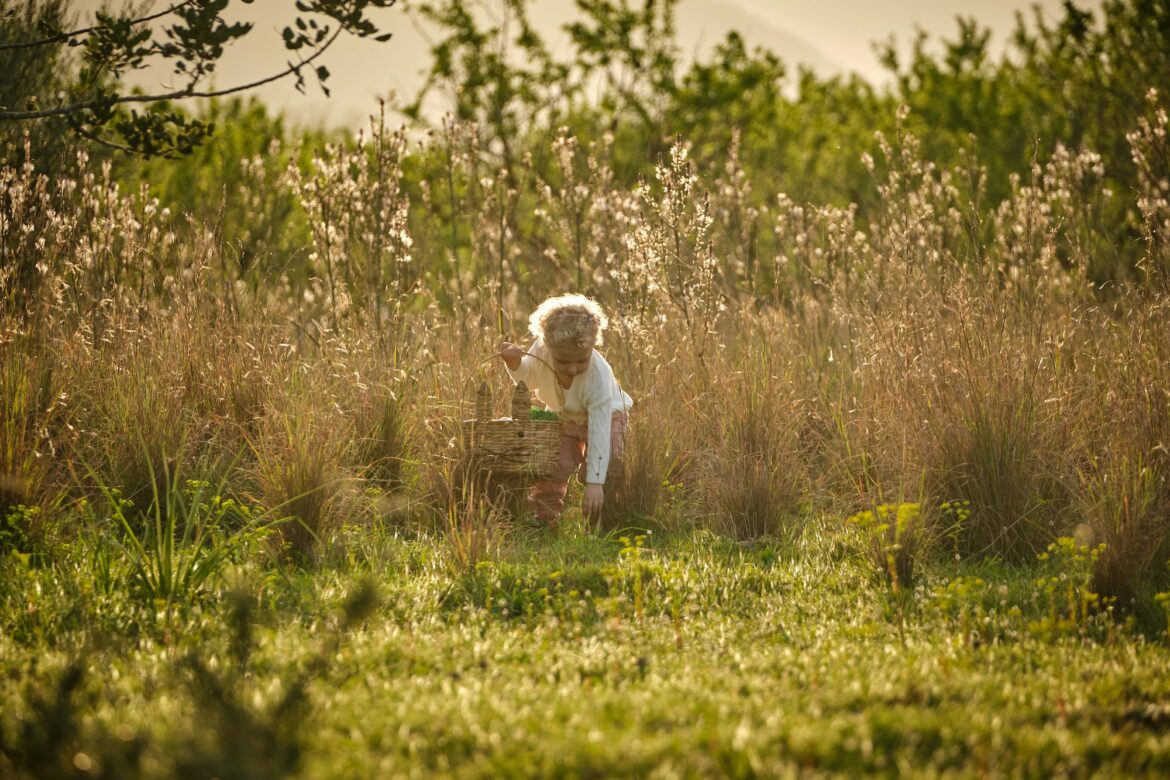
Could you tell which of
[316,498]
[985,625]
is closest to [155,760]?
[316,498]

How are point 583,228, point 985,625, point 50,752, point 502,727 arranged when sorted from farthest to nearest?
point 583,228 → point 985,625 → point 502,727 → point 50,752

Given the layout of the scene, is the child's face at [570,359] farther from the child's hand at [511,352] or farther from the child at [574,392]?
the child's hand at [511,352]

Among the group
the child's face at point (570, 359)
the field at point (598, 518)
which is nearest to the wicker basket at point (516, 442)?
the field at point (598, 518)

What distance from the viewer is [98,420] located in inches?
203

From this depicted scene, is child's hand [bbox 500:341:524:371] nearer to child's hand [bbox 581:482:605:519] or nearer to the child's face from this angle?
the child's face

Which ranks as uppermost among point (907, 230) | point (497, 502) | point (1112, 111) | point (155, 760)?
point (1112, 111)

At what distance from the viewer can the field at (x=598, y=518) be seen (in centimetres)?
255

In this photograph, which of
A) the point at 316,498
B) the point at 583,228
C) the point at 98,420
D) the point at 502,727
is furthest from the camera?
the point at 583,228

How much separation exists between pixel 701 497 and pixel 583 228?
3.08 meters

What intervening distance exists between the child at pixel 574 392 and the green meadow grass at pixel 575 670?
1.47 feet

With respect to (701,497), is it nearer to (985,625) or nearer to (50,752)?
(985,625)

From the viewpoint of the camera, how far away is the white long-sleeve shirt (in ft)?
16.1

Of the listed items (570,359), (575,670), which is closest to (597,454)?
(570,359)

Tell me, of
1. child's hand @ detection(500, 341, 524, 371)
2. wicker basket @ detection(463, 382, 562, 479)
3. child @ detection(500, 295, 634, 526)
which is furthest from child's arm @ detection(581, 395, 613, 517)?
child's hand @ detection(500, 341, 524, 371)
